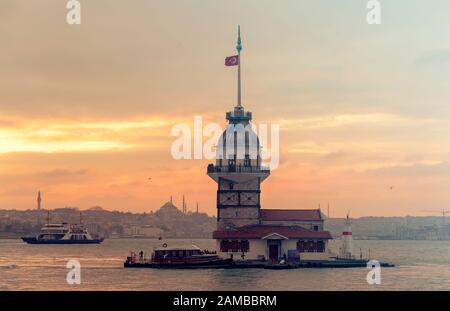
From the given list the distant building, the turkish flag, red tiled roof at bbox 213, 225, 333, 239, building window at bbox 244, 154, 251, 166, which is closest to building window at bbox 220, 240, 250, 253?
the distant building

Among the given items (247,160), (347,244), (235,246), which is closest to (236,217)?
(235,246)

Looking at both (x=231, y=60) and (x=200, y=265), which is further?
(x=231, y=60)

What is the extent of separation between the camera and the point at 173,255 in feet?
384

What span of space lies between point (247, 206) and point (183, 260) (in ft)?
38.2

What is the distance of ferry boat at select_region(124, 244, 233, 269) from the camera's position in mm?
114688

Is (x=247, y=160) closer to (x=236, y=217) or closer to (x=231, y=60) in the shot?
(x=236, y=217)

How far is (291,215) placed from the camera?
12181 cm

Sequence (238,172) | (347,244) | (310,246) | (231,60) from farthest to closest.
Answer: (347,244)
(238,172)
(231,60)
(310,246)

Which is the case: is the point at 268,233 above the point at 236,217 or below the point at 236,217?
below

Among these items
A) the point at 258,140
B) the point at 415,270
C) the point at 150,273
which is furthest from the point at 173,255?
the point at 415,270

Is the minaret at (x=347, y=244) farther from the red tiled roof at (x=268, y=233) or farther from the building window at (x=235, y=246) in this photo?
the building window at (x=235, y=246)

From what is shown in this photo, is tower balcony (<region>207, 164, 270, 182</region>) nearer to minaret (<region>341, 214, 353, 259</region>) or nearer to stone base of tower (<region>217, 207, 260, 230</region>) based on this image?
stone base of tower (<region>217, 207, 260, 230</region>)

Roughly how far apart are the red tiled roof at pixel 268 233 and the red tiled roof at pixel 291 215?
8.43ft
